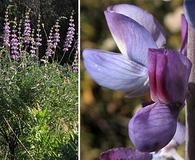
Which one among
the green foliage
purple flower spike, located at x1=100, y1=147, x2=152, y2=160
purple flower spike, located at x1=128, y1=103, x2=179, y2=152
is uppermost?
purple flower spike, located at x1=128, y1=103, x2=179, y2=152

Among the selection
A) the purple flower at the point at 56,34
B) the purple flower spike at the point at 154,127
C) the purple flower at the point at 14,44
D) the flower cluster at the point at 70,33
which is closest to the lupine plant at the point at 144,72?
the purple flower spike at the point at 154,127

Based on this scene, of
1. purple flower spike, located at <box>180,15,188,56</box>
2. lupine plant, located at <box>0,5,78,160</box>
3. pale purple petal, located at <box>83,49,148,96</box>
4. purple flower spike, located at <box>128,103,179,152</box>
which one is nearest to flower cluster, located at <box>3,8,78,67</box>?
lupine plant, located at <box>0,5,78,160</box>

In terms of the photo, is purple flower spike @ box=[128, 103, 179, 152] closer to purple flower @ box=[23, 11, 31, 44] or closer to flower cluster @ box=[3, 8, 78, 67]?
flower cluster @ box=[3, 8, 78, 67]

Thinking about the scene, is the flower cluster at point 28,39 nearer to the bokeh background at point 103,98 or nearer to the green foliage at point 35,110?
the green foliage at point 35,110

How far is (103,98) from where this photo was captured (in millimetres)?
1590

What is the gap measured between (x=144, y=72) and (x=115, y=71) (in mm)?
74

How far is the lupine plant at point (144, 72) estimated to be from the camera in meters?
1.21

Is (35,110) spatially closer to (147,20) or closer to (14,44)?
(14,44)

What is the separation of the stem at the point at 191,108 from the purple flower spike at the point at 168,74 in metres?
0.02

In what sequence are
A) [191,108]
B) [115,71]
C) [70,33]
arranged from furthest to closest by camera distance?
[70,33], [115,71], [191,108]

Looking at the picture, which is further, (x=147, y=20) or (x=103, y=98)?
(x=103, y=98)

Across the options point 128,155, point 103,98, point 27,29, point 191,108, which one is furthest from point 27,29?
point 191,108

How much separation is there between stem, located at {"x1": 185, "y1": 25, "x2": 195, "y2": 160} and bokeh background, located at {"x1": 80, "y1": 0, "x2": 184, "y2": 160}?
8.2 inches

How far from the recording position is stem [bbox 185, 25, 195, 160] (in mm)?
1070
